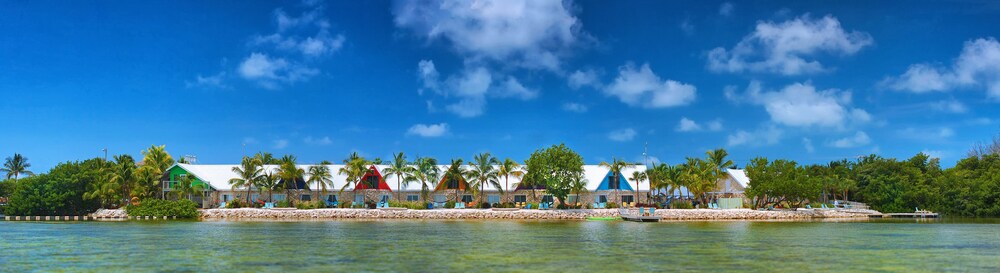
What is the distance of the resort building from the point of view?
86.7 m

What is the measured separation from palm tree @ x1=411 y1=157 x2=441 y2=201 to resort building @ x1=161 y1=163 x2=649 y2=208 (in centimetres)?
122

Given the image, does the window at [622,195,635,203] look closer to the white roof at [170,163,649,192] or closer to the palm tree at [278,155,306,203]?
the white roof at [170,163,649,192]

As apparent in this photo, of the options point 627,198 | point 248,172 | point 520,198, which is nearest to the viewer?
point 248,172

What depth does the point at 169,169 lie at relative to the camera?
284ft

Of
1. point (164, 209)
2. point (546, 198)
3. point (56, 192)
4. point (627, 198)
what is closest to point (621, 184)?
point (627, 198)

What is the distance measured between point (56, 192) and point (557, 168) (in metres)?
53.2

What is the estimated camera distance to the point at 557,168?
80188mm

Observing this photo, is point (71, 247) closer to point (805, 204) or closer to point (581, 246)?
point (581, 246)

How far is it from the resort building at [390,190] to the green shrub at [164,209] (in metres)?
5.42

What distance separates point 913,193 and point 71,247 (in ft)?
297

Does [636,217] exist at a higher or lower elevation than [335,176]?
lower

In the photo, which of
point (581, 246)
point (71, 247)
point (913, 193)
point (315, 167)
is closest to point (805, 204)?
point (913, 193)

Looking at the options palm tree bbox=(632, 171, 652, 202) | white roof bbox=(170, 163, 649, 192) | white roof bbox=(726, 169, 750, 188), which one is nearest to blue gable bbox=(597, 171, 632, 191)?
white roof bbox=(170, 163, 649, 192)

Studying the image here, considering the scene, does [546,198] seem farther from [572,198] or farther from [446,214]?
[446,214]
